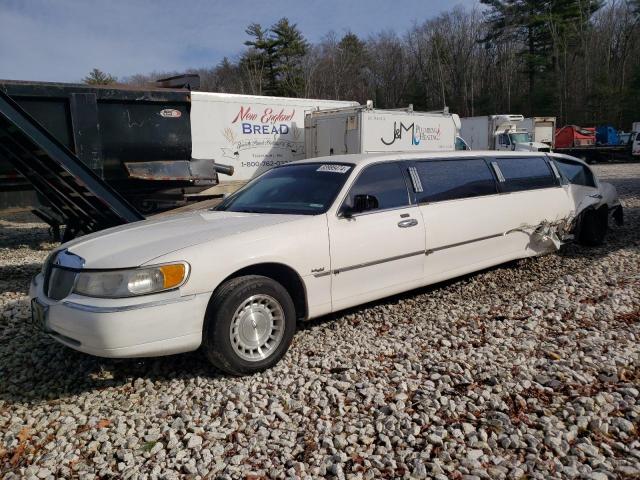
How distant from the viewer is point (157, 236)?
12.6 ft

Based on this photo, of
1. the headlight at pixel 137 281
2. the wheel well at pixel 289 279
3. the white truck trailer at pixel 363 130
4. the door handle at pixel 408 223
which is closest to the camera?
the headlight at pixel 137 281

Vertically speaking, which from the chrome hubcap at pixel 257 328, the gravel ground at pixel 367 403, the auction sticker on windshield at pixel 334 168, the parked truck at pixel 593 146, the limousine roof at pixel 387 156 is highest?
the parked truck at pixel 593 146

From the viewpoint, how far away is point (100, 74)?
1646 inches

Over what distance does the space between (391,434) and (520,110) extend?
53.6 meters

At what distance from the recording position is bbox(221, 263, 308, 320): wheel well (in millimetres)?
3891

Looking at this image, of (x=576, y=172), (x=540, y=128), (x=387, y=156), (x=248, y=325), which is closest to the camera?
(x=248, y=325)

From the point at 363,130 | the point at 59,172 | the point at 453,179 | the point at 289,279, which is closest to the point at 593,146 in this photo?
the point at 363,130

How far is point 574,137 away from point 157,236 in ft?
119

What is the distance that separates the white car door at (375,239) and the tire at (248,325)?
0.60 m

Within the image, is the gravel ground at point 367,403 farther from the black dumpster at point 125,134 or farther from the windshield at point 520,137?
the windshield at point 520,137

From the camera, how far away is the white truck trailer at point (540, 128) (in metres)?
29.4

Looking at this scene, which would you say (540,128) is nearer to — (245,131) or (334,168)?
(245,131)

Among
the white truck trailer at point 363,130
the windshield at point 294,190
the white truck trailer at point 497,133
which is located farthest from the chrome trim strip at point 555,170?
the white truck trailer at point 497,133

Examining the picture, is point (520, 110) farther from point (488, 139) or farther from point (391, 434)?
point (391, 434)
